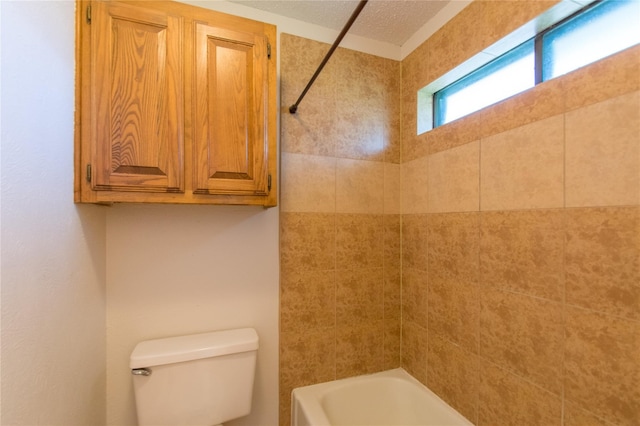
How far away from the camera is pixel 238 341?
47.4 inches

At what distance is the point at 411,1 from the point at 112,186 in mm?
1553

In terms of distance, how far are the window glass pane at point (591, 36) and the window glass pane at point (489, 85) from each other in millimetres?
73

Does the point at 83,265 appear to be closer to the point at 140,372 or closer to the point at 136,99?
the point at 140,372

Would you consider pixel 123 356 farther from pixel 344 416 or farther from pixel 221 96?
pixel 221 96

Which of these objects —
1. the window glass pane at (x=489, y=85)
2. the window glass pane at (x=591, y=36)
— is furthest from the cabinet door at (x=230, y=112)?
the window glass pane at (x=591, y=36)

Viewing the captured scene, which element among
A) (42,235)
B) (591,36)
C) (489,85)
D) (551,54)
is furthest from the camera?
(489,85)

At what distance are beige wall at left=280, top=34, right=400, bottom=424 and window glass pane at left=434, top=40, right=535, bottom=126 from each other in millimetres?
291

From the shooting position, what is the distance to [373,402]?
1.48 metres

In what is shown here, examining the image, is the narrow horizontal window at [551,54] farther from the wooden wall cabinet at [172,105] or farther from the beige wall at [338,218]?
the wooden wall cabinet at [172,105]

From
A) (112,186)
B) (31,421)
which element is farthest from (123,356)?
(112,186)

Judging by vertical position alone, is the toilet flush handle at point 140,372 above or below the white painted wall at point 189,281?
below

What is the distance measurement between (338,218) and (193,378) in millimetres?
1000

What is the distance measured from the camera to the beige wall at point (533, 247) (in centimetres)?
76

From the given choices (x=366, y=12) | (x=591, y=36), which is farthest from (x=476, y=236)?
(x=366, y=12)
